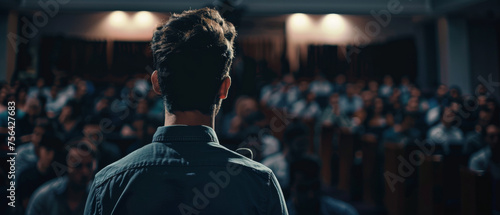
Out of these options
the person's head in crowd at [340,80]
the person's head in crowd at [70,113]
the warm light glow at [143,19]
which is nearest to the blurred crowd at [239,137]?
the person's head in crowd at [70,113]

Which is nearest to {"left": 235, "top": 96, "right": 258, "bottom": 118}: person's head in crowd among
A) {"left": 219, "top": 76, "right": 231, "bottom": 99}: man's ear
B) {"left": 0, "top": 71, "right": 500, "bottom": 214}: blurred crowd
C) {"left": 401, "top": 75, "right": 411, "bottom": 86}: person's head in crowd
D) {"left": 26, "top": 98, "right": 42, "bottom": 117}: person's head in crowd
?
{"left": 0, "top": 71, "right": 500, "bottom": 214}: blurred crowd

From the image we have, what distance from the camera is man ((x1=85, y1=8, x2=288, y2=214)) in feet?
2.53

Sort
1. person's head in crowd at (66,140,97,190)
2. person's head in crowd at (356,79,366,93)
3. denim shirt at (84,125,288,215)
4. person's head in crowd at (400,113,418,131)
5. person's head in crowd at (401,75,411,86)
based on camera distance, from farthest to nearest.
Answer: person's head in crowd at (401,75,411,86) → person's head in crowd at (356,79,366,93) → person's head in crowd at (400,113,418,131) → person's head in crowd at (66,140,97,190) → denim shirt at (84,125,288,215)

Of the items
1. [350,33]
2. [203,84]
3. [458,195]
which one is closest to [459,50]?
[350,33]

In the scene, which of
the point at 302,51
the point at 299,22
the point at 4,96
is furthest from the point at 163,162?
the point at 302,51

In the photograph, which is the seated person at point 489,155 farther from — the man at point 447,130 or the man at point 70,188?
the man at point 70,188

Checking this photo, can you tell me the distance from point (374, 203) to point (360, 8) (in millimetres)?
7878

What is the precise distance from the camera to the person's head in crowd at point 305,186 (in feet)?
8.45

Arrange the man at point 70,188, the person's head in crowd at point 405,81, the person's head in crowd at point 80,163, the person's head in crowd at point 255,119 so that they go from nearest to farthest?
the man at point 70,188, the person's head in crowd at point 80,163, the person's head in crowd at point 255,119, the person's head in crowd at point 405,81

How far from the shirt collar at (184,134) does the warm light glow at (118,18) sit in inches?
440

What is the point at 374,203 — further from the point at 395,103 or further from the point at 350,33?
the point at 350,33

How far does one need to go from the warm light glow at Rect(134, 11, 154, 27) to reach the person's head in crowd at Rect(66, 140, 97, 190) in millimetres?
9065

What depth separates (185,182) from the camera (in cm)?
77

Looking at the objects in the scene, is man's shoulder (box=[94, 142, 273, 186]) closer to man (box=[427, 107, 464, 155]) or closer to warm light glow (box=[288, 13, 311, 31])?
man (box=[427, 107, 464, 155])
